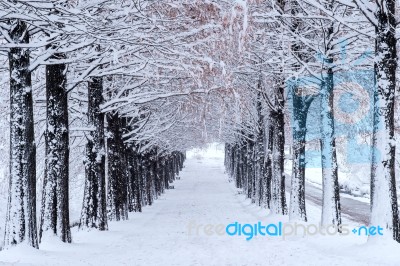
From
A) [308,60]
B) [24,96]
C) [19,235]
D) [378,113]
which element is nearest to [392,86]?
[378,113]

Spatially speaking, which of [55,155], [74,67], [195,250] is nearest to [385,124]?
[195,250]

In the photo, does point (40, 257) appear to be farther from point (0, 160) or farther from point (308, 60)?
point (0, 160)

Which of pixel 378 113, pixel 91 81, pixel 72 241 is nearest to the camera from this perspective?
pixel 378 113

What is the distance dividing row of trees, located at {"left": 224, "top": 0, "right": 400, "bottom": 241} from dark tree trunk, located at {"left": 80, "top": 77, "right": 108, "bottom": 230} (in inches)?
185

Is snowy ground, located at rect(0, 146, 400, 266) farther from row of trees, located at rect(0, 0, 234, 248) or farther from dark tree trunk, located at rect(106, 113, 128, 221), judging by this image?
dark tree trunk, located at rect(106, 113, 128, 221)

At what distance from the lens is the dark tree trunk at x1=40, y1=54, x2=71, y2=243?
42.0 ft

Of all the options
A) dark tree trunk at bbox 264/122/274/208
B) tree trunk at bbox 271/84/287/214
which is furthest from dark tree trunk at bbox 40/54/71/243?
dark tree trunk at bbox 264/122/274/208

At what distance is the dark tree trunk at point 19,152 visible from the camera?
10.5 metres

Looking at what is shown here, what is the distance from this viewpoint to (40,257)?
1056 centimetres

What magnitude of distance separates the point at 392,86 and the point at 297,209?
7.40 m

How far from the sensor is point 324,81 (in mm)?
14820

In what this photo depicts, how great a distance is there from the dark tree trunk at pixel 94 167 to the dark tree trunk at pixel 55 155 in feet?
10.5

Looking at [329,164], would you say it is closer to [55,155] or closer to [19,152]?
[55,155]

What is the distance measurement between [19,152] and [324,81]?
341 inches
